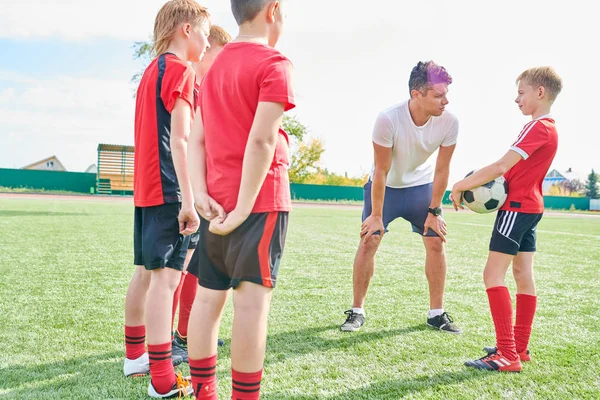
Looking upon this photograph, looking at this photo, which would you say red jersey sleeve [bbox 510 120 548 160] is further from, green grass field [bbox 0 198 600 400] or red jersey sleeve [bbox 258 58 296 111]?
red jersey sleeve [bbox 258 58 296 111]

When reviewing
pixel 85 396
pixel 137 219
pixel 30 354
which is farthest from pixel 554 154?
pixel 30 354

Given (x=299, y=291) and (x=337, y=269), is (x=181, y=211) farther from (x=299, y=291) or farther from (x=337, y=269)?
(x=337, y=269)

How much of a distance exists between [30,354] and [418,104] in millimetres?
3049

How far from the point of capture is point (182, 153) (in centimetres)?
234

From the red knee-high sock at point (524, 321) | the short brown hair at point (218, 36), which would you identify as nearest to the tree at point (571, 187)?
the red knee-high sock at point (524, 321)

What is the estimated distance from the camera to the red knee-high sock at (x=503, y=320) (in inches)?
116

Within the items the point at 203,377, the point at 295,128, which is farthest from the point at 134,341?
the point at 295,128

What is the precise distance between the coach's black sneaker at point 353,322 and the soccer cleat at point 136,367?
152cm

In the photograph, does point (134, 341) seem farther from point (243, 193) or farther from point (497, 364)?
point (497, 364)

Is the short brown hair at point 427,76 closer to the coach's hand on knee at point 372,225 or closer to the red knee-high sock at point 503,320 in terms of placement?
the coach's hand on knee at point 372,225

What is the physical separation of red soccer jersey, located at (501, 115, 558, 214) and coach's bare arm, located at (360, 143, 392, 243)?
0.97 metres

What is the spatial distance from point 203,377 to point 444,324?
2310 millimetres

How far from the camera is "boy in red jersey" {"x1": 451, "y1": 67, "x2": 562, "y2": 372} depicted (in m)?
2.93

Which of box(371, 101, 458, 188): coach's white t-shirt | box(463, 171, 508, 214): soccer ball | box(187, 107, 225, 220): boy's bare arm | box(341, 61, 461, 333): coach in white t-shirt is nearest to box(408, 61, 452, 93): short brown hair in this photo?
box(341, 61, 461, 333): coach in white t-shirt
